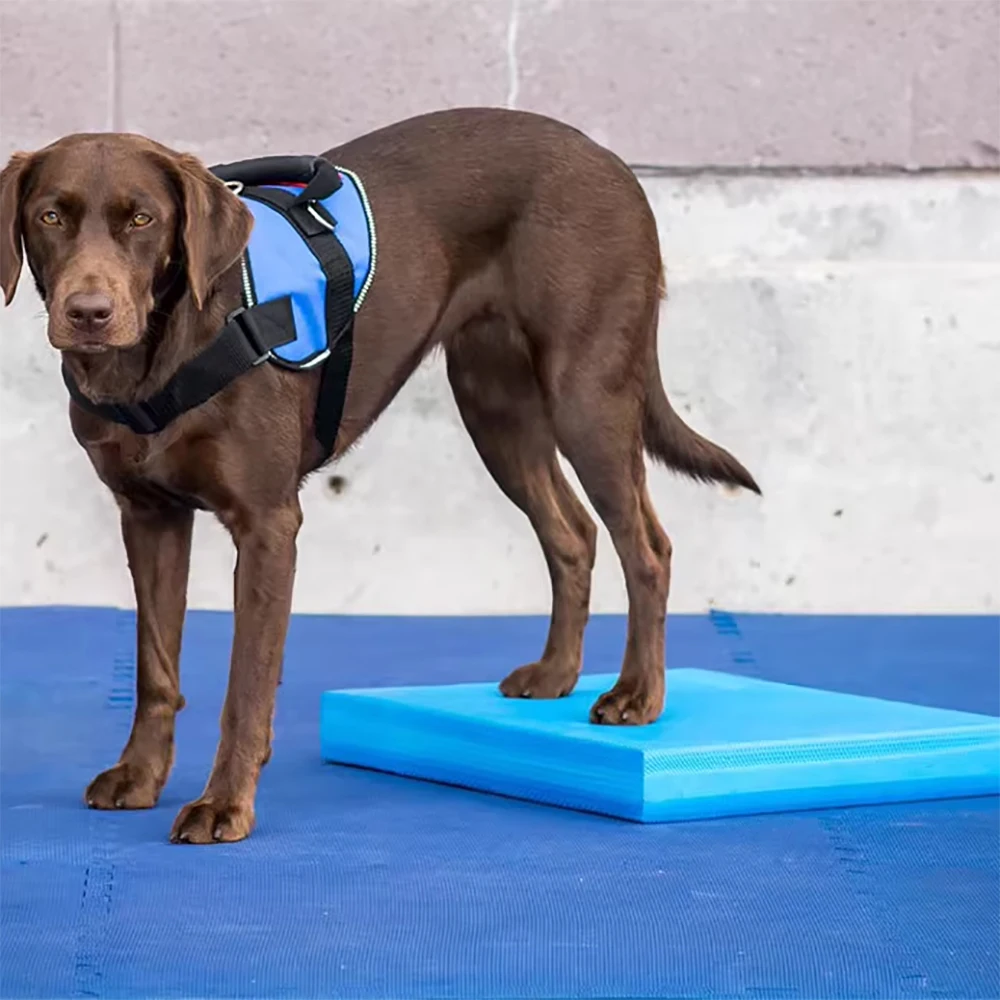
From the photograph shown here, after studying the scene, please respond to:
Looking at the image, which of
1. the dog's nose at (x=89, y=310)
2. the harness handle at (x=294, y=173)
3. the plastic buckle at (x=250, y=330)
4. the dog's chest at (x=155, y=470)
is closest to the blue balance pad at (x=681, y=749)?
the dog's chest at (x=155, y=470)

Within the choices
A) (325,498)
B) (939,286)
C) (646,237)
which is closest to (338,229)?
(646,237)

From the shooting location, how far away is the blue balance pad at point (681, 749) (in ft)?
10.9

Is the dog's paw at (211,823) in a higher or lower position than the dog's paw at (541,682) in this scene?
higher

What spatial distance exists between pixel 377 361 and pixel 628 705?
0.74 metres

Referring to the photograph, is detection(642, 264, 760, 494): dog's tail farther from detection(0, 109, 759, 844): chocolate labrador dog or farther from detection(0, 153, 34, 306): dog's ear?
detection(0, 153, 34, 306): dog's ear

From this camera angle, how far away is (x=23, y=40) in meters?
5.72

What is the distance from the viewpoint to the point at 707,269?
587 cm

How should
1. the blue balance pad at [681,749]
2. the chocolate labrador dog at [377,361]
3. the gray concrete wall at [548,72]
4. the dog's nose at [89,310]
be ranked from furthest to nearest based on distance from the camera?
the gray concrete wall at [548,72] → the blue balance pad at [681,749] → the chocolate labrador dog at [377,361] → the dog's nose at [89,310]

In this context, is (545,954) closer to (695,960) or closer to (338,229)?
(695,960)

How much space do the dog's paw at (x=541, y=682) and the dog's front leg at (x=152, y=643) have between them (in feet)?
2.36

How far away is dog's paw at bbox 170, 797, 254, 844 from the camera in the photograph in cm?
307

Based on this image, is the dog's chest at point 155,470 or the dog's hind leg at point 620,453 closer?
the dog's chest at point 155,470

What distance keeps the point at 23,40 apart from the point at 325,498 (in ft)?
4.97

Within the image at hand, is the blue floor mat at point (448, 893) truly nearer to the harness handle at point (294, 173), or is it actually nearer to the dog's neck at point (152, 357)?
the dog's neck at point (152, 357)
